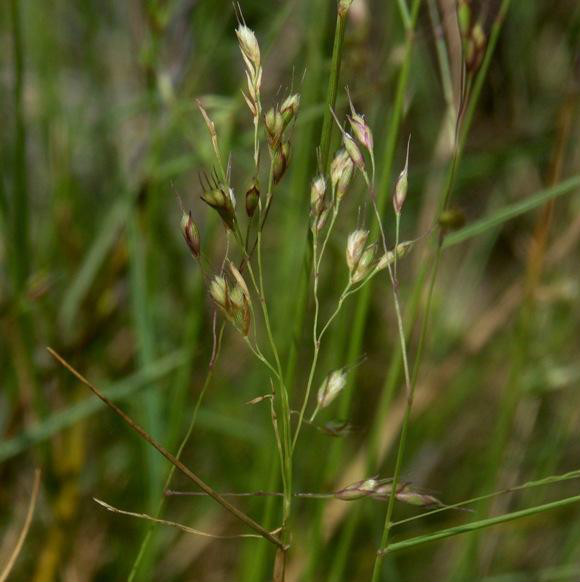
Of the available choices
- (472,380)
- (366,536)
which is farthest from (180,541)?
(472,380)

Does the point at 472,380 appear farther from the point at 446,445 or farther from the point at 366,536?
the point at 366,536

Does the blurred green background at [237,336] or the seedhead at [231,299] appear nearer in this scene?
the seedhead at [231,299]

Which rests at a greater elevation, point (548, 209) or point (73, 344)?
point (548, 209)

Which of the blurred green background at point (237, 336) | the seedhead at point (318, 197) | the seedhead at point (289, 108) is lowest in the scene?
the blurred green background at point (237, 336)

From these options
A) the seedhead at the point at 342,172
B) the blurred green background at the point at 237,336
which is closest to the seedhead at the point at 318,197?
the seedhead at the point at 342,172

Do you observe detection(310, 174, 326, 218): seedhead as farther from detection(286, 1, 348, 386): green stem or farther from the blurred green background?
the blurred green background

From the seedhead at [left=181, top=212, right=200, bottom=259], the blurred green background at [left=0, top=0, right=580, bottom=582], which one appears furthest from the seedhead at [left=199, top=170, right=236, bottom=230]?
the blurred green background at [left=0, top=0, right=580, bottom=582]

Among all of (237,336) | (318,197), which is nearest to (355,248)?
(318,197)

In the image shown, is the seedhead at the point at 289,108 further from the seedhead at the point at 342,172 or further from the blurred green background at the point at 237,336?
the blurred green background at the point at 237,336
